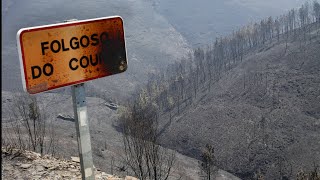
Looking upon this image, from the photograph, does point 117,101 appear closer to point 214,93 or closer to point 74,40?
point 214,93

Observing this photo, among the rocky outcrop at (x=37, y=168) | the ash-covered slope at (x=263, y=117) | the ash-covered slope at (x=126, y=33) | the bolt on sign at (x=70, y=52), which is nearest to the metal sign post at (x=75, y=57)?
the bolt on sign at (x=70, y=52)

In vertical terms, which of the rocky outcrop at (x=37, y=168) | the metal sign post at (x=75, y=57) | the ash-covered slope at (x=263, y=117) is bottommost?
the ash-covered slope at (x=263, y=117)

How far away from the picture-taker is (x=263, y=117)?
68688 millimetres

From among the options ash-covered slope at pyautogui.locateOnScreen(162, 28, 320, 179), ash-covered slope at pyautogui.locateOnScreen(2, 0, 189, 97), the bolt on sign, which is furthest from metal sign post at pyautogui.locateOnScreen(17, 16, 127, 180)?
ash-covered slope at pyautogui.locateOnScreen(2, 0, 189, 97)

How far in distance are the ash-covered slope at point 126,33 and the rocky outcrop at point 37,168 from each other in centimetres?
10525

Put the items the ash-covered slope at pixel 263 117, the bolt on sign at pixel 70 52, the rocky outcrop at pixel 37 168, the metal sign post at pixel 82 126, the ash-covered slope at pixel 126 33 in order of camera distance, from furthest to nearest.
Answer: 1. the ash-covered slope at pixel 126 33
2. the ash-covered slope at pixel 263 117
3. the rocky outcrop at pixel 37 168
4. the metal sign post at pixel 82 126
5. the bolt on sign at pixel 70 52

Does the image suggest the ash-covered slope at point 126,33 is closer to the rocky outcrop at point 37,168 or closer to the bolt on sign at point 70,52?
the rocky outcrop at point 37,168

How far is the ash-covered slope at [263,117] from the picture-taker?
195ft

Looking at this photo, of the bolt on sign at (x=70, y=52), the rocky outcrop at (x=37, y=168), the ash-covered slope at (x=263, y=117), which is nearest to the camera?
the bolt on sign at (x=70, y=52)

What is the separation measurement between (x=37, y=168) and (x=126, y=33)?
160506 mm

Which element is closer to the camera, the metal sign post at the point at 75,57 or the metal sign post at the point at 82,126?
the metal sign post at the point at 75,57

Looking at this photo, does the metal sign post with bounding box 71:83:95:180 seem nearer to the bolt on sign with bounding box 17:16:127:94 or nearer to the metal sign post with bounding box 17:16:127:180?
the metal sign post with bounding box 17:16:127:180

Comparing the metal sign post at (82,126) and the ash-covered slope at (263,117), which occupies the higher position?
the metal sign post at (82,126)

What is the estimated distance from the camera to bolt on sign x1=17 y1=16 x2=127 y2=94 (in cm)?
380
